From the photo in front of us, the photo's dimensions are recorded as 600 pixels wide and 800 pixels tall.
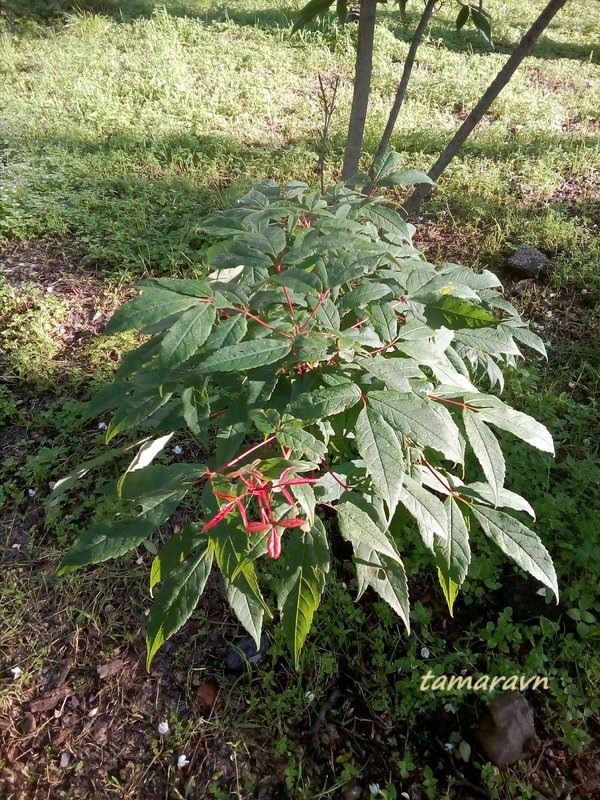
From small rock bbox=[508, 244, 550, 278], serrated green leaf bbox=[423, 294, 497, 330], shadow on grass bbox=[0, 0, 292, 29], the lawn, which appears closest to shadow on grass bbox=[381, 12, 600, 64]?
the lawn

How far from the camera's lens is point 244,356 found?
0.96m

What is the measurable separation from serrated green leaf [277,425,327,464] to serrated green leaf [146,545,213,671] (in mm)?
243

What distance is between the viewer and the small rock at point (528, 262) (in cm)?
308

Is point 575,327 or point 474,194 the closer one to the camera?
point 575,327

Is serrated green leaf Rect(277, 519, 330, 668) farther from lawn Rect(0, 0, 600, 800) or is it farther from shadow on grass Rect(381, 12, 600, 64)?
shadow on grass Rect(381, 12, 600, 64)

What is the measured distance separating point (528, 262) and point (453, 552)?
2.38m

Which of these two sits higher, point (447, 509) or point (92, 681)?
point (447, 509)

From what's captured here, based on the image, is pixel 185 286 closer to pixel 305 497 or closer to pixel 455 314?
pixel 305 497

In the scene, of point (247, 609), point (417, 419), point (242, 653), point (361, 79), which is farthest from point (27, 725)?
point (361, 79)

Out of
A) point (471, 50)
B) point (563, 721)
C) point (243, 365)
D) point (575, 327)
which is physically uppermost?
point (471, 50)

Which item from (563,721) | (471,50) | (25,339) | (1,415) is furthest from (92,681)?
(471,50)

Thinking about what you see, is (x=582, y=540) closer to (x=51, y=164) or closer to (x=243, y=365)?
(x=243, y=365)

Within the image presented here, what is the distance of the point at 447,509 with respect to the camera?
4.05ft

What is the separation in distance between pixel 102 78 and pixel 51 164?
1.65m
